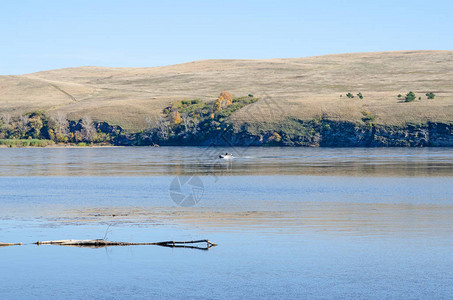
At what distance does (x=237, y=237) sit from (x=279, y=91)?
5253 inches

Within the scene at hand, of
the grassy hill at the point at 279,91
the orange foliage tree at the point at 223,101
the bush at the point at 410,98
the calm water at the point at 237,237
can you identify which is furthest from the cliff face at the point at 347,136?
the calm water at the point at 237,237

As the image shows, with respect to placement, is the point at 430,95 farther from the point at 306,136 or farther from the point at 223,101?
the point at 223,101

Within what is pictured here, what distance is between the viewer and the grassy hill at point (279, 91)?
415 ft

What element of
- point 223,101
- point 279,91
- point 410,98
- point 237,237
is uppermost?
point 279,91

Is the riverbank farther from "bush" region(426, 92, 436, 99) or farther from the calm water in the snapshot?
the calm water

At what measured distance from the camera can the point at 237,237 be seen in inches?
995

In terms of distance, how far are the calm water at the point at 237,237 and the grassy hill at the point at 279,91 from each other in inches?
3106

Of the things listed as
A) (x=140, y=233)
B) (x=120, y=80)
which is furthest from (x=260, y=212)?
(x=120, y=80)

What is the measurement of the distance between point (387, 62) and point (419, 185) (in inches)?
6004

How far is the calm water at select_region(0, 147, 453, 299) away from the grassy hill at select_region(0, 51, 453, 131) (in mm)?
78888

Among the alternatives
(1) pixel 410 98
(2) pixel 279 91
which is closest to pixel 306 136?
(1) pixel 410 98

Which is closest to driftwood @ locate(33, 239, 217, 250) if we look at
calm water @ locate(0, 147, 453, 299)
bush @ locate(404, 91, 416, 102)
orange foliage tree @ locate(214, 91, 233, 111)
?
calm water @ locate(0, 147, 453, 299)

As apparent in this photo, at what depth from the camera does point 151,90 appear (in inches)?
6860

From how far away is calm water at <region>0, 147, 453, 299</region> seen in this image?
18.4 metres
